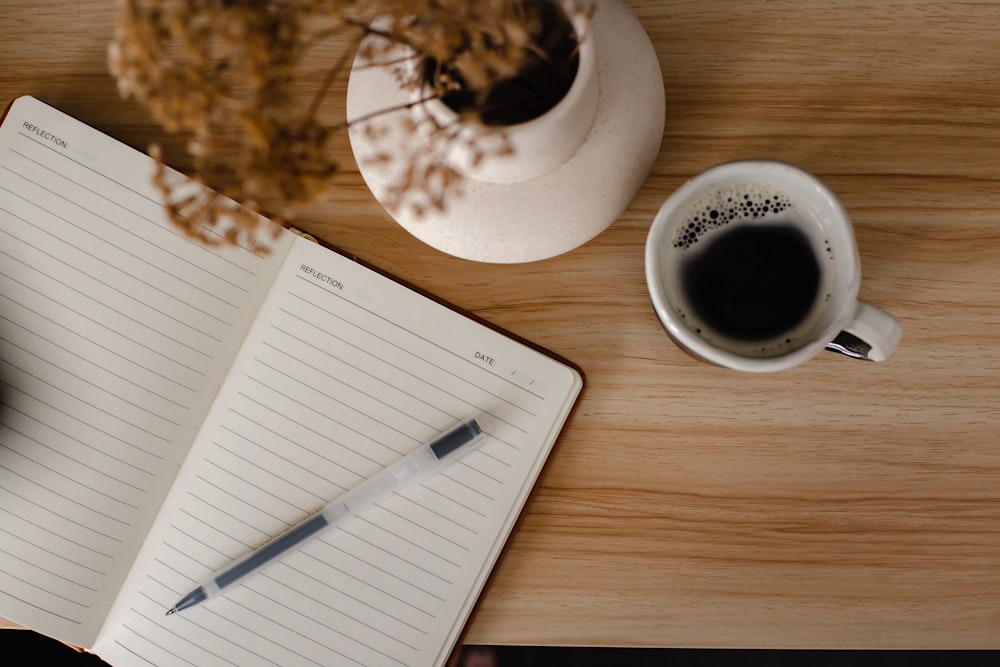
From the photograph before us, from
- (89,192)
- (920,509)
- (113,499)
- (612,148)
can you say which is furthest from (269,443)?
(920,509)

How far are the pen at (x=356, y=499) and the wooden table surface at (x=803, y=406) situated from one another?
0.27 ft

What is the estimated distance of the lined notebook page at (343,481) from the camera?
65 cm

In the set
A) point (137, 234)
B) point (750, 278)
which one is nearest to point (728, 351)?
point (750, 278)

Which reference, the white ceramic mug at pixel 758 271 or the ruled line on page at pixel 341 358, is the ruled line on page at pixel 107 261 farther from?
the white ceramic mug at pixel 758 271

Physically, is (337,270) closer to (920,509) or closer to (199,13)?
(199,13)

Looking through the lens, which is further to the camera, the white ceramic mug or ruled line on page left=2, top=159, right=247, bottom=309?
ruled line on page left=2, top=159, right=247, bottom=309

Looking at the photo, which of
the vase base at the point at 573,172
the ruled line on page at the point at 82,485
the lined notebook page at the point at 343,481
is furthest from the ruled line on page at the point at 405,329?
the ruled line on page at the point at 82,485

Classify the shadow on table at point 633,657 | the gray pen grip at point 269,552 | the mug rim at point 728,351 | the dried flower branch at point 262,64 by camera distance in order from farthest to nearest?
the shadow on table at point 633,657, the gray pen grip at point 269,552, the mug rim at point 728,351, the dried flower branch at point 262,64

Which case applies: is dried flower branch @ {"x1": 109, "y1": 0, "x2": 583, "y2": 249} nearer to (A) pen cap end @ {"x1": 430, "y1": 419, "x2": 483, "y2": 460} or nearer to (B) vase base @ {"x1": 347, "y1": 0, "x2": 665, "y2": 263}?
(B) vase base @ {"x1": 347, "y1": 0, "x2": 665, "y2": 263}

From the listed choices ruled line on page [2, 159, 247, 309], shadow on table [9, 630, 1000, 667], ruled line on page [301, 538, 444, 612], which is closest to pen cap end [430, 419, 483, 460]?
ruled line on page [301, 538, 444, 612]

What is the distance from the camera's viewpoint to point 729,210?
0.60 meters

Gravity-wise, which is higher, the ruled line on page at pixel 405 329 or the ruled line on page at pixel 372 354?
the ruled line on page at pixel 405 329

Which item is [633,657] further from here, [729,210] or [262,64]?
[262,64]

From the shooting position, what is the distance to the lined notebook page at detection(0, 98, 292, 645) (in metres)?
0.67
